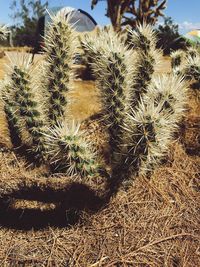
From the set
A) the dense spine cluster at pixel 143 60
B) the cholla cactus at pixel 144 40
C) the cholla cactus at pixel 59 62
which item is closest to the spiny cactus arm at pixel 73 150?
the cholla cactus at pixel 59 62

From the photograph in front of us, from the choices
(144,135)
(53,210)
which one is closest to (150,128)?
(144,135)

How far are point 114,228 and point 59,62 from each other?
4.59 feet

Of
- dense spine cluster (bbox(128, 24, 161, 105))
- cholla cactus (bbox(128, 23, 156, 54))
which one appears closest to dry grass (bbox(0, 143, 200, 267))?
dense spine cluster (bbox(128, 24, 161, 105))

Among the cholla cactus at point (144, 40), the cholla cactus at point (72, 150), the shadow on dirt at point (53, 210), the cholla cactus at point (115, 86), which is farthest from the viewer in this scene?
the cholla cactus at point (144, 40)

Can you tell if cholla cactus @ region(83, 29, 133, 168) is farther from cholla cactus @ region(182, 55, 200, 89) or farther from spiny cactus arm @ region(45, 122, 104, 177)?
cholla cactus @ region(182, 55, 200, 89)

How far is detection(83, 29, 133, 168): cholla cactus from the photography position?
8.07 feet

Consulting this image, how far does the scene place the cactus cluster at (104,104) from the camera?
223cm

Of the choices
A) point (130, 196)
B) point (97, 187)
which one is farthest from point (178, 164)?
point (97, 187)

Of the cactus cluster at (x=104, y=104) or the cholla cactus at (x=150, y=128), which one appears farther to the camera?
the cactus cluster at (x=104, y=104)

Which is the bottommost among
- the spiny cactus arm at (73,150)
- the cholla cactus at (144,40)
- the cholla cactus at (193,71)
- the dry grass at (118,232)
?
the dry grass at (118,232)

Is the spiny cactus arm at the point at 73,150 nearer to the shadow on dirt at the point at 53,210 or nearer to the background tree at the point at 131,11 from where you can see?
the shadow on dirt at the point at 53,210

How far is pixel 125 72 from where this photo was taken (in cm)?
251

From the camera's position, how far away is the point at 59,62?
9.43 ft

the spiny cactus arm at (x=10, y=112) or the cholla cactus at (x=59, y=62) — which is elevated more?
the cholla cactus at (x=59, y=62)
